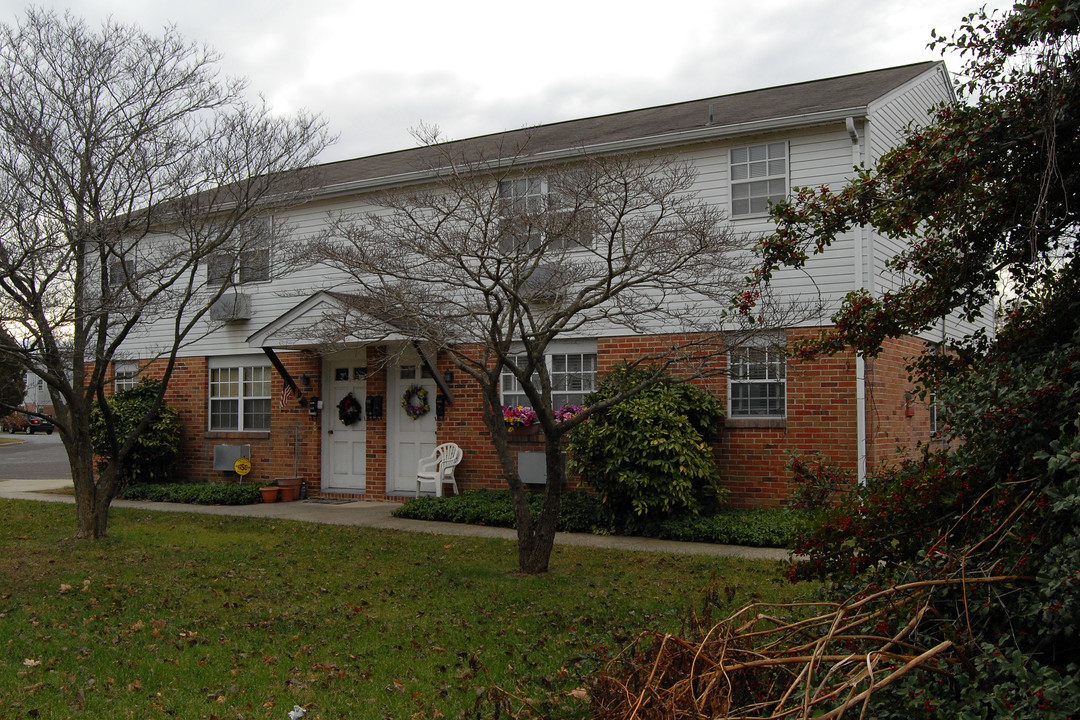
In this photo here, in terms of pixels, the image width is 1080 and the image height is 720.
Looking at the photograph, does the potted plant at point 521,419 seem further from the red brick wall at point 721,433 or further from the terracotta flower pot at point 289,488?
the terracotta flower pot at point 289,488

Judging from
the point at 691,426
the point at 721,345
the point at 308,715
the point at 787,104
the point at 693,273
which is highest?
the point at 787,104

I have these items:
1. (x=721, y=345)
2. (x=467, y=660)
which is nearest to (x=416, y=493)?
(x=721, y=345)

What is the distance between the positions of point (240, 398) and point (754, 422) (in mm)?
9509

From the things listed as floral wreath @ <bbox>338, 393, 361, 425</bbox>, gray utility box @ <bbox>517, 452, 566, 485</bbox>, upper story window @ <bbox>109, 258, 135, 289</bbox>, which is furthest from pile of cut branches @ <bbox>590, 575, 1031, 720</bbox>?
floral wreath @ <bbox>338, 393, 361, 425</bbox>

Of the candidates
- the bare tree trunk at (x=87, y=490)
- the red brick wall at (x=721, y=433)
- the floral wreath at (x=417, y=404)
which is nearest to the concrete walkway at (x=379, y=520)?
the red brick wall at (x=721, y=433)

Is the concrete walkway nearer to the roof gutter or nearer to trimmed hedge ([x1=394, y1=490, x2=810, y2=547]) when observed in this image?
trimmed hedge ([x1=394, y1=490, x2=810, y2=547])

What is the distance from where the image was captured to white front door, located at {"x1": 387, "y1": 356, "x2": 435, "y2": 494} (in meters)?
14.1

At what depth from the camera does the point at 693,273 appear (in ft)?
26.3

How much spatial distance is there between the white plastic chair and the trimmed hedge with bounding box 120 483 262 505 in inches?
118

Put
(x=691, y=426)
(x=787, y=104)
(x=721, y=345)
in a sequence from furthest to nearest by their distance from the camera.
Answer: (x=787, y=104) → (x=691, y=426) → (x=721, y=345)

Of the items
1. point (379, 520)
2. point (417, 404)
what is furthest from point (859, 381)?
point (417, 404)

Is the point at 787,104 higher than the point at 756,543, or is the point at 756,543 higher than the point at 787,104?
the point at 787,104

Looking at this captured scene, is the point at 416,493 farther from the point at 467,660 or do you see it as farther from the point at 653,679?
the point at 653,679

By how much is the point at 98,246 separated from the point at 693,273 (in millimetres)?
6218
